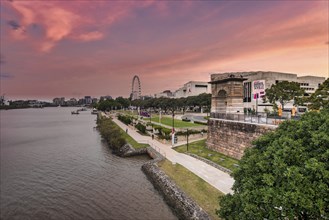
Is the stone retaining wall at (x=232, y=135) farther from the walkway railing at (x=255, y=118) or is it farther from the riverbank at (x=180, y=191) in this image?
the riverbank at (x=180, y=191)

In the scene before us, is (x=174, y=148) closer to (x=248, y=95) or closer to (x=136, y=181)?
(x=136, y=181)

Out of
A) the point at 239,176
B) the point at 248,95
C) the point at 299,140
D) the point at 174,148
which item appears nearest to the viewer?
the point at 299,140

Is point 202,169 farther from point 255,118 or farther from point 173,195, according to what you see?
point 255,118

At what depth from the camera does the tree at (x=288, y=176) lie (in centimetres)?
932

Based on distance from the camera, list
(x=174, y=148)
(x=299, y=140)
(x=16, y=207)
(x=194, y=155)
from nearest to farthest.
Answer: (x=299, y=140) < (x=16, y=207) < (x=194, y=155) < (x=174, y=148)

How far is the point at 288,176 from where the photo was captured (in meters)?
9.82

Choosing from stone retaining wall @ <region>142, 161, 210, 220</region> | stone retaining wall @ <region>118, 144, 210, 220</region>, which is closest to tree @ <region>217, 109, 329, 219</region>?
stone retaining wall @ <region>142, 161, 210, 220</region>

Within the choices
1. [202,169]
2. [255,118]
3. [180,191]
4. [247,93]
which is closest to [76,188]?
[180,191]

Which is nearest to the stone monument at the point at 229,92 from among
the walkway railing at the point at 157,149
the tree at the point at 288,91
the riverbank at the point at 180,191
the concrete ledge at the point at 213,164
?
the concrete ledge at the point at 213,164

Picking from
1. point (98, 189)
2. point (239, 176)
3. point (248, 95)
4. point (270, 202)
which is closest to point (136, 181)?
point (98, 189)

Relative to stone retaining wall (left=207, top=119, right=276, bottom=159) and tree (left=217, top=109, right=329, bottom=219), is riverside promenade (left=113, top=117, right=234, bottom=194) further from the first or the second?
tree (left=217, top=109, right=329, bottom=219)

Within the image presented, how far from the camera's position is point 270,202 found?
10250 millimetres

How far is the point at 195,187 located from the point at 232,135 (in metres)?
10.9

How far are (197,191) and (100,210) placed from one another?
886 cm
